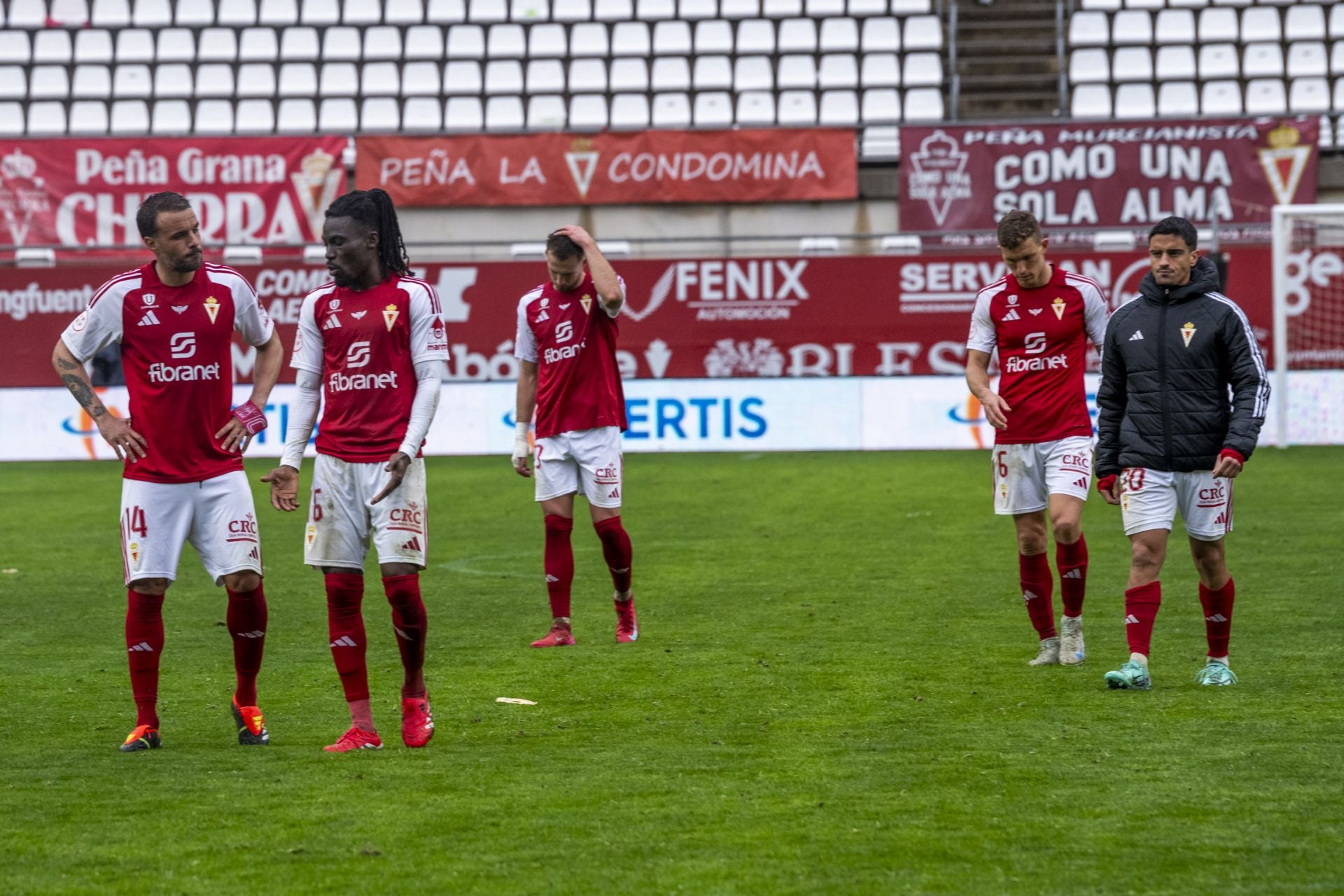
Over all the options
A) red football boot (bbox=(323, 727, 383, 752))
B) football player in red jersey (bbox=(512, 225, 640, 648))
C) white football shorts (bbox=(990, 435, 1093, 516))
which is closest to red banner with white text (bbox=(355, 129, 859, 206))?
football player in red jersey (bbox=(512, 225, 640, 648))

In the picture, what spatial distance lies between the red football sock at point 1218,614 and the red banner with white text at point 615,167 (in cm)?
1640

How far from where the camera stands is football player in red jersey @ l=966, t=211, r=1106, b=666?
760 cm

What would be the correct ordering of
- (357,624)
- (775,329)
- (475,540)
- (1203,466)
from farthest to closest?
(775,329) → (475,540) → (1203,466) → (357,624)

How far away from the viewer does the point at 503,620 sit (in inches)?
361

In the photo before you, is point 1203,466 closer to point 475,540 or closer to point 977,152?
point 475,540

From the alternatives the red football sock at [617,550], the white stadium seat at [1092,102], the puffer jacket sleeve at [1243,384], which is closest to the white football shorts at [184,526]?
the red football sock at [617,550]

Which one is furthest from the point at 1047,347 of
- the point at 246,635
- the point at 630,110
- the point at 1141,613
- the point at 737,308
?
the point at 630,110

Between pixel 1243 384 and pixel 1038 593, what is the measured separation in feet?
4.72

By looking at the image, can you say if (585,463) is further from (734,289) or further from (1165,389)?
(734,289)

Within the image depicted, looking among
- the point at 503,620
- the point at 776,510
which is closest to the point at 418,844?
the point at 503,620

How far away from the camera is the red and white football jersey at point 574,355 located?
8602 mm

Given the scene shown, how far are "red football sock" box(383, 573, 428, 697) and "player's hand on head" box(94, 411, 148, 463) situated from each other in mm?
975

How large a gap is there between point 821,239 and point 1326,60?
9286 mm

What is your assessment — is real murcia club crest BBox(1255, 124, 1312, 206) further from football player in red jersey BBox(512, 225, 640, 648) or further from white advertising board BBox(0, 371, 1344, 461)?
football player in red jersey BBox(512, 225, 640, 648)
